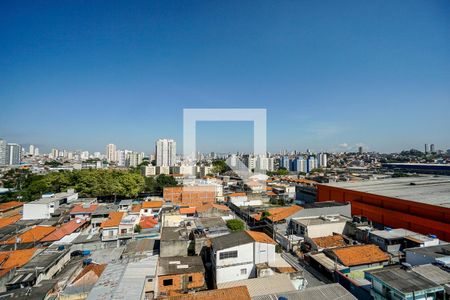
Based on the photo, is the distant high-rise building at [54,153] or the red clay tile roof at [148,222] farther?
the distant high-rise building at [54,153]

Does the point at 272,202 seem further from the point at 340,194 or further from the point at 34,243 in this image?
the point at 34,243

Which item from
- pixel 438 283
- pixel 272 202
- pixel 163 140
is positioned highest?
pixel 163 140

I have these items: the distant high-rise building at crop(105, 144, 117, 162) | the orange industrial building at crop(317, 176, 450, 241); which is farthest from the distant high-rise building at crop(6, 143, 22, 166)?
the orange industrial building at crop(317, 176, 450, 241)

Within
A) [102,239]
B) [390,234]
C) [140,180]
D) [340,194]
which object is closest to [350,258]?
[390,234]

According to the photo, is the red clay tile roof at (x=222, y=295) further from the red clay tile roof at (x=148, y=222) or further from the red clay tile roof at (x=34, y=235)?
the red clay tile roof at (x=34, y=235)

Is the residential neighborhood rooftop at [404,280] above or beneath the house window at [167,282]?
above

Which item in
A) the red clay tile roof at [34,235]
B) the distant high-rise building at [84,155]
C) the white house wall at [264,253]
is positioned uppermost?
the distant high-rise building at [84,155]

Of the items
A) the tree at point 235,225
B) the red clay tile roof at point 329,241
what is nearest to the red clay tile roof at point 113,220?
the tree at point 235,225

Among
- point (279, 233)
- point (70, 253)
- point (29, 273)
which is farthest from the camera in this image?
point (279, 233)
